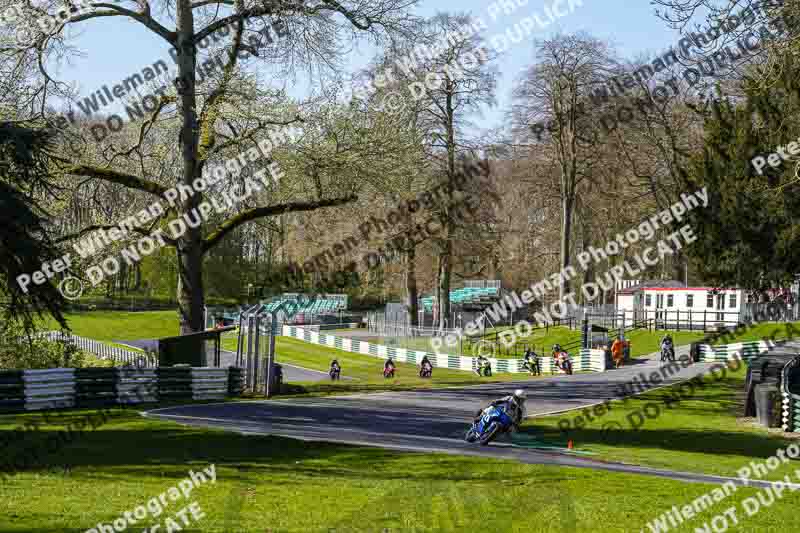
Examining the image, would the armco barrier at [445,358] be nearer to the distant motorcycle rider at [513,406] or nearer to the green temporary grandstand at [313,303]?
the green temporary grandstand at [313,303]

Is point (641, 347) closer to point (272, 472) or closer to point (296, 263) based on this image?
point (296, 263)

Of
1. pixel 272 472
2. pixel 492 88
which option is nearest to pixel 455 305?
pixel 492 88

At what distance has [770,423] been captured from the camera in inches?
877

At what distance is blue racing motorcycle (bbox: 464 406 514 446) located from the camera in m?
16.2

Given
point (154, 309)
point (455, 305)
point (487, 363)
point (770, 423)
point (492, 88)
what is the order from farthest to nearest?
1. point (154, 309)
2. point (455, 305)
3. point (492, 88)
4. point (487, 363)
5. point (770, 423)

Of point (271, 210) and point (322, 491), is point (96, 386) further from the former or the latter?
point (322, 491)

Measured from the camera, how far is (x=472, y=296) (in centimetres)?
6869

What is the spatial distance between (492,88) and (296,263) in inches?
583

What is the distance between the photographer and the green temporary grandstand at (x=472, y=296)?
66.8 meters

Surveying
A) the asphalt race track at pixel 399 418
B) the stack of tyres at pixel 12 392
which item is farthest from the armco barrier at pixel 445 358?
the stack of tyres at pixel 12 392

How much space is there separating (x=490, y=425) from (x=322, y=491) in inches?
247

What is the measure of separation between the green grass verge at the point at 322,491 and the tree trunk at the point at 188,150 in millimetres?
9833

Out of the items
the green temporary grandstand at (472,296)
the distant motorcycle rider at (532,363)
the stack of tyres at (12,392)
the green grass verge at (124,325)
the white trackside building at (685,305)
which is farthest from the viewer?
the green temporary grandstand at (472,296)

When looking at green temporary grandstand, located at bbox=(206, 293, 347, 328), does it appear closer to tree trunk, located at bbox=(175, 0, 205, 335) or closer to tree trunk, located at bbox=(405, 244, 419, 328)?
tree trunk, located at bbox=(405, 244, 419, 328)
